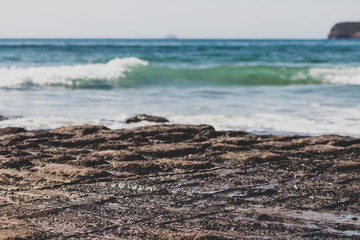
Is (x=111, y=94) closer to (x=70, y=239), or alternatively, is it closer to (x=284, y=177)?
(x=284, y=177)

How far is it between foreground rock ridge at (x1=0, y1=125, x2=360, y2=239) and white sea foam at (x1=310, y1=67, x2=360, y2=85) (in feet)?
46.7

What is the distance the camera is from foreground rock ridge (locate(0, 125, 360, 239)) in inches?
126

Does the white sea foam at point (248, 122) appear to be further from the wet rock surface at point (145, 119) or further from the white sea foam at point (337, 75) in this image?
the white sea foam at point (337, 75)

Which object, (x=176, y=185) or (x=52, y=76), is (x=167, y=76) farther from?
(x=176, y=185)

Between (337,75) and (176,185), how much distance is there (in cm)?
A: 1784

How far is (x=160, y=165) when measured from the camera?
491 centimetres

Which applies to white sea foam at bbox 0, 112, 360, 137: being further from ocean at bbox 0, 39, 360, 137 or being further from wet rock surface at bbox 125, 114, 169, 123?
wet rock surface at bbox 125, 114, 169, 123

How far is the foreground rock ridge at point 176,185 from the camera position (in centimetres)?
320

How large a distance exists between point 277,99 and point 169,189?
8.64 m

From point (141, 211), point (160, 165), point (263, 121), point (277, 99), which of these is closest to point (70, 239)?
point (141, 211)
